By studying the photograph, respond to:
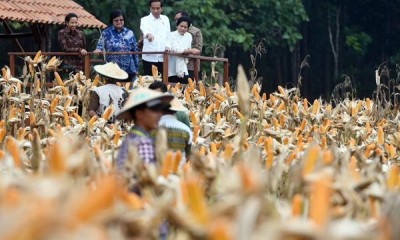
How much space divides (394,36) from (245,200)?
31.5m

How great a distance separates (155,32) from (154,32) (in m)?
0.02

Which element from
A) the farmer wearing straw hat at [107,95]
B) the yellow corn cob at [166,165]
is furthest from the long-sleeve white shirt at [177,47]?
the yellow corn cob at [166,165]

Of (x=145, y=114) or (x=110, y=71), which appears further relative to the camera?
(x=110, y=71)

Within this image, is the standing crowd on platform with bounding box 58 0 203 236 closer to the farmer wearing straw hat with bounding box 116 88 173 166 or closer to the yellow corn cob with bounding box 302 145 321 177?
the farmer wearing straw hat with bounding box 116 88 173 166

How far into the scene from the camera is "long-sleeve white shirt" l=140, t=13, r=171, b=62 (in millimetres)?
14719

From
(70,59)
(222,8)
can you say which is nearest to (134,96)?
(70,59)

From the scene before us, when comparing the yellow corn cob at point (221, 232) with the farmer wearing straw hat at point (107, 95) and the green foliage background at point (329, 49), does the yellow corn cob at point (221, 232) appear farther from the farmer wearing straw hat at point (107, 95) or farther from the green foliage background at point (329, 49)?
the green foliage background at point (329, 49)

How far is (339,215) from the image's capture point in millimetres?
3930

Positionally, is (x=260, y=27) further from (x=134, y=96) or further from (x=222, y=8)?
(x=134, y=96)

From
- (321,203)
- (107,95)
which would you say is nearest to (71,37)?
(107,95)

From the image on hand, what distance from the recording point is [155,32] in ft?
49.0

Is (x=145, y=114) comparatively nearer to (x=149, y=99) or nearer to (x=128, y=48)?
(x=149, y=99)

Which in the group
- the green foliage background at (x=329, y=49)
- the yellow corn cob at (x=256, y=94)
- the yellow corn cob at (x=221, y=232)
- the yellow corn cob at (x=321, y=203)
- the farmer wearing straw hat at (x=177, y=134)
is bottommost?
the green foliage background at (x=329, y=49)

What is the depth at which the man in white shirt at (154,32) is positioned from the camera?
14609mm
